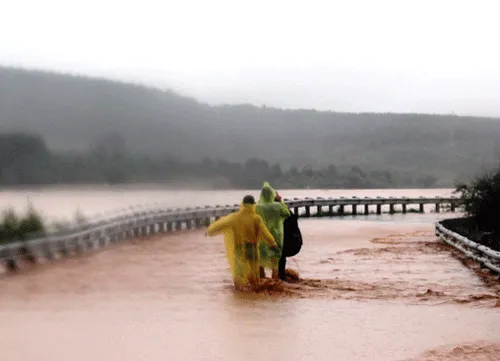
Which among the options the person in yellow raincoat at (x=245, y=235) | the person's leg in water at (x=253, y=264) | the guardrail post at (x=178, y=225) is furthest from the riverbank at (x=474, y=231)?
the guardrail post at (x=178, y=225)

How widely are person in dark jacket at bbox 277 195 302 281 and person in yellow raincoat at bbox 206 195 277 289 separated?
3.86 feet

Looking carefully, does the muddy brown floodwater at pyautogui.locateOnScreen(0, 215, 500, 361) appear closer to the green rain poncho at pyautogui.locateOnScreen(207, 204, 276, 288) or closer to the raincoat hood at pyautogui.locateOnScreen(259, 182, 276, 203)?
the green rain poncho at pyautogui.locateOnScreen(207, 204, 276, 288)

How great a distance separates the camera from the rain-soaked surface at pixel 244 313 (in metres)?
10.3

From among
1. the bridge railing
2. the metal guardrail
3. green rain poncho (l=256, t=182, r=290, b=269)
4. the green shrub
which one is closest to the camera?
green rain poncho (l=256, t=182, r=290, b=269)

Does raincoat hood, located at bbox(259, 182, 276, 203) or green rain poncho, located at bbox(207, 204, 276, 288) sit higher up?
raincoat hood, located at bbox(259, 182, 276, 203)

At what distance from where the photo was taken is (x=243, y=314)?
13.2 metres

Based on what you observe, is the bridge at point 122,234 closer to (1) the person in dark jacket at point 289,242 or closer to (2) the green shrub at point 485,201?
(2) the green shrub at point 485,201

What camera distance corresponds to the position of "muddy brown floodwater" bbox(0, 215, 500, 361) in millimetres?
10312

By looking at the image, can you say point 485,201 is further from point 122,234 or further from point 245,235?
point 245,235

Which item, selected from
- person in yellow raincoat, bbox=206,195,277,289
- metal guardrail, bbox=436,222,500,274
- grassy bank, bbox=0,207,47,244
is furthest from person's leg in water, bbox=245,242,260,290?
grassy bank, bbox=0,207,47,244

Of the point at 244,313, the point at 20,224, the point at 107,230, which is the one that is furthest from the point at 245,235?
the point at 107,230

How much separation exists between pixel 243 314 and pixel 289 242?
3.71 metres

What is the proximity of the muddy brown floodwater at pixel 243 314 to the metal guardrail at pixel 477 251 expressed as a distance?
54cm

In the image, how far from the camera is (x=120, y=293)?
1645 centimetres
